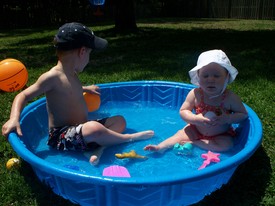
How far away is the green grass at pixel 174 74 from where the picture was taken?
2254 millimetres

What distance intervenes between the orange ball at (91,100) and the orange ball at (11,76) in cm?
128

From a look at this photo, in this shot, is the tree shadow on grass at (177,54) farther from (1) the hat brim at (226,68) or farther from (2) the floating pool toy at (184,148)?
(2) the floating pool toy at (184,148)

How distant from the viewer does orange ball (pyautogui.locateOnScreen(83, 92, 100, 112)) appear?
3.42 metres

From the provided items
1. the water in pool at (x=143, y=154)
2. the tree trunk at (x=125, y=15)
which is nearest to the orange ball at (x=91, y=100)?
the water in pool at (x=143, y=154)

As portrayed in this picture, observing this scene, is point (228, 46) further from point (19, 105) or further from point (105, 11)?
point (105, 11)

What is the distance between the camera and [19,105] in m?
2.48

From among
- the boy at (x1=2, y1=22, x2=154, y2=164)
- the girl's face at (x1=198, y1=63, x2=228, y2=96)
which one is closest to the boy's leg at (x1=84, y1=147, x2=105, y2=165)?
the boy at (x1=2, y1=22, x2=154, y2=164)

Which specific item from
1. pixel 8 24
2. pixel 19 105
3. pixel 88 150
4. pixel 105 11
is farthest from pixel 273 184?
pixel 105 11

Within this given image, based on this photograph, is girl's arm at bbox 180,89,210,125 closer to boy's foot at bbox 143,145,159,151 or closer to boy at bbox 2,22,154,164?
boy's foot at bbox 143,145,159,151

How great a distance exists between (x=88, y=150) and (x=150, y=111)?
52.9 inches

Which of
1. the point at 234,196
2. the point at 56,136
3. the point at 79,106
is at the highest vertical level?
the point at 79,106

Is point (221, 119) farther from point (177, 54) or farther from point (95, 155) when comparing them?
point (177, 54)

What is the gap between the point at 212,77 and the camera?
2656 mm

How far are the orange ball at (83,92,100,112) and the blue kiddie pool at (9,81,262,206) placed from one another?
0.61ft
